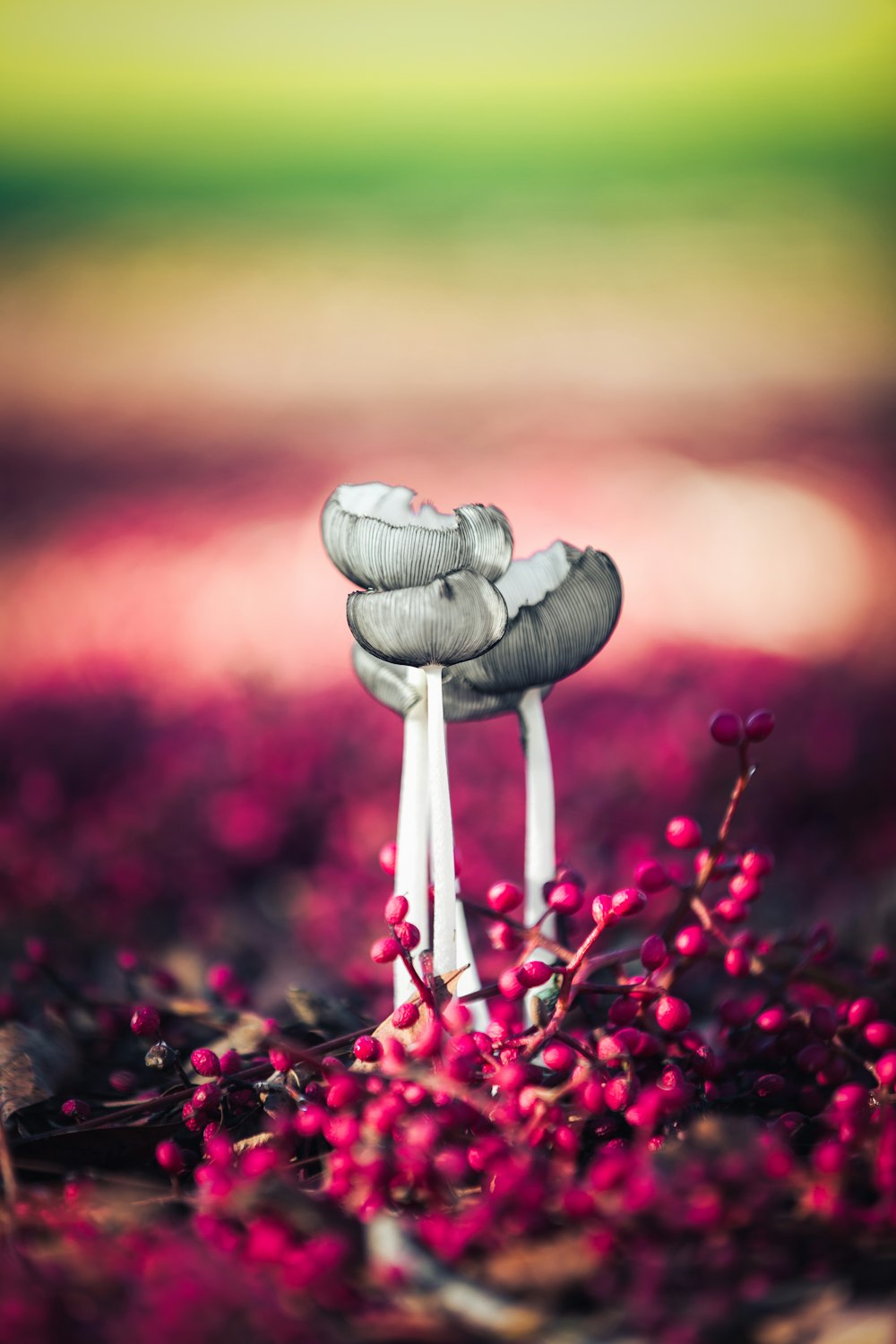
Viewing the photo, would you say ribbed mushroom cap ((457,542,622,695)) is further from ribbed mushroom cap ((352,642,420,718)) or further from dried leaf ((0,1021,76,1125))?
dried leaf ((0,1021,76,1125))

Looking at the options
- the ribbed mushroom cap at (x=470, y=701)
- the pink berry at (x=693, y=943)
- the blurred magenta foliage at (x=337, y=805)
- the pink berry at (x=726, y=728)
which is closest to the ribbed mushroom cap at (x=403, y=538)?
the ribbed mushroom cap at (x=470, y=701)

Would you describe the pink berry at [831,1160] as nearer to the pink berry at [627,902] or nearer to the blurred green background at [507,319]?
the pink berry at [627,902]

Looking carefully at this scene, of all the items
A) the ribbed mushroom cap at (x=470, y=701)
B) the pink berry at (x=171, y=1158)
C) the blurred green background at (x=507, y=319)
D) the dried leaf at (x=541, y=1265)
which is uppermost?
the blurred green background at (x=507, y=319)

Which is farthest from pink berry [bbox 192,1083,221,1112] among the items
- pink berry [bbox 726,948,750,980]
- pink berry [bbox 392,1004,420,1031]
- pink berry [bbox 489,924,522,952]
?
pink berry [bbox 726,948,750,980]

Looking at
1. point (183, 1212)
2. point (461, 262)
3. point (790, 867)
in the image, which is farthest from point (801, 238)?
point (183, 1212)

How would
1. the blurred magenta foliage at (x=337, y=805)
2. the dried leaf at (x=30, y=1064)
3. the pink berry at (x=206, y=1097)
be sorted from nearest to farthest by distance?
the pink berry at (x=206, y=1097) → the dried leaf at (x=30, y=1064) → the blurred magenta foliage at (x=337, y=805)

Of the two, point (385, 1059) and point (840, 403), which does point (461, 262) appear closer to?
point (840, 403)

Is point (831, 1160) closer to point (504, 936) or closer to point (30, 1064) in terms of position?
point (504, 936)

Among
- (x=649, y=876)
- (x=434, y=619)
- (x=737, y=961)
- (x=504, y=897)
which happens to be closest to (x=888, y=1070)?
(x=737, y=961)
